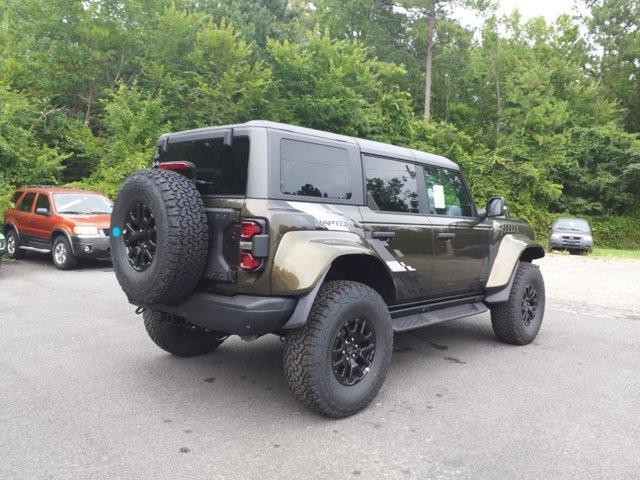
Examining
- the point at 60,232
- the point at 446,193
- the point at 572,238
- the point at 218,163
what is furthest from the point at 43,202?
the point at 572,238

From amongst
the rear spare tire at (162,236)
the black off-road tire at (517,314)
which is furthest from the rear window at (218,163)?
the black off-road tire at (517,314)

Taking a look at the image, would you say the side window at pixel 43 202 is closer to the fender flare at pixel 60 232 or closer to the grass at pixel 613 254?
the fender flare at pixel 60 232

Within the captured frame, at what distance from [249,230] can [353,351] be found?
45.4 inches

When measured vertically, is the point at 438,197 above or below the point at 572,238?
above

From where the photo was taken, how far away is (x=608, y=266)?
14258 mm

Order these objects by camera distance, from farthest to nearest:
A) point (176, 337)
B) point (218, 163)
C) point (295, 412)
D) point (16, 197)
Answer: point (16, 197), point (176, 337), point (218, 163), point (295, 412)

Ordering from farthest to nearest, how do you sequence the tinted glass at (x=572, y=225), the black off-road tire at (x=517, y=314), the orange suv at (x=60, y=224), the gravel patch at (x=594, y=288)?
1. the tinted glass at (x=572, y=225)
2. the orange suv at (x=60, y=224)
3. the gravel patch at (x=594, y=288)
4. the black off-road tire at (x=517, y=314)

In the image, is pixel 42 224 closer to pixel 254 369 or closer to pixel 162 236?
pixel 254 369

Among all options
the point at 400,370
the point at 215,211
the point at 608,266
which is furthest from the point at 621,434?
the point at 608,266

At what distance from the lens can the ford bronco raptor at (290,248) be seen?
10.6 ft

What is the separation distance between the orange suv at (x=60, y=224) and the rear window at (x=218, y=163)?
7.39 m

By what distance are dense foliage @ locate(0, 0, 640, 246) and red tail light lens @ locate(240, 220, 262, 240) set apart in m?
10.1

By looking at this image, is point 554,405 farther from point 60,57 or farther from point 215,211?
point 60,57

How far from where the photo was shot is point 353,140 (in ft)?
13.4
